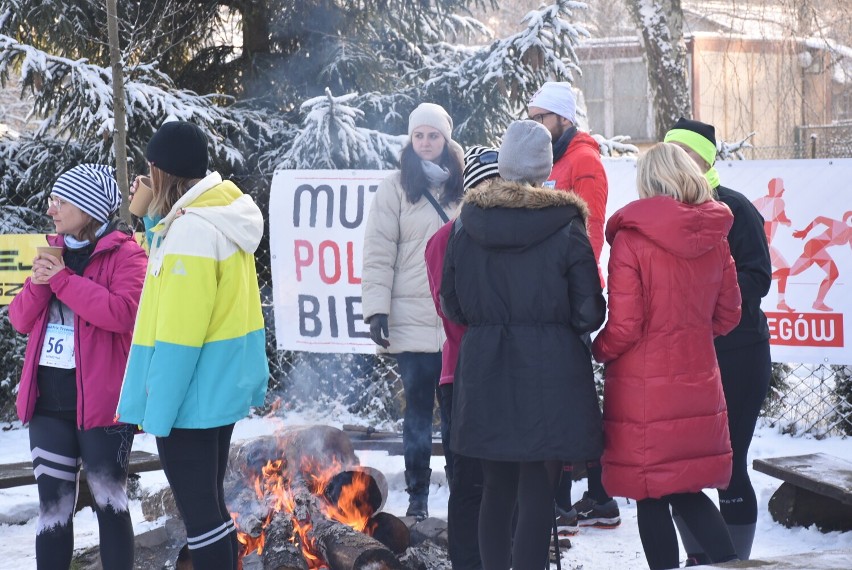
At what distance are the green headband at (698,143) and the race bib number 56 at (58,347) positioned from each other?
2634mm

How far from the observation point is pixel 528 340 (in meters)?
3.52

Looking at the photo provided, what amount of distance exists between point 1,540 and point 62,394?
2.14m

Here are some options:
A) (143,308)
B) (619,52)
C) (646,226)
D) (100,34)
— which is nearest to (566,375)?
(646,226)

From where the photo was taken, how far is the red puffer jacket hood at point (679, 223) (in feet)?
11.8

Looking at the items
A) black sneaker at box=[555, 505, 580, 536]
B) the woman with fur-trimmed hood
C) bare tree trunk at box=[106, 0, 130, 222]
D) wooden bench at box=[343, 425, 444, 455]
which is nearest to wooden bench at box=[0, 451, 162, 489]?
wooden bench at box=[343, 425, 444, 455]

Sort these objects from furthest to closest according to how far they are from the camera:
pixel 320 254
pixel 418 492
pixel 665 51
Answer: pixel 665 51
pixel 320 254
pixel 418 492

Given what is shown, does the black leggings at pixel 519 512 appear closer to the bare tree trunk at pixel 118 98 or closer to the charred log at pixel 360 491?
the charred log at pixel 360 491

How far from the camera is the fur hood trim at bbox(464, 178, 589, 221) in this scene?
3549 millimetres

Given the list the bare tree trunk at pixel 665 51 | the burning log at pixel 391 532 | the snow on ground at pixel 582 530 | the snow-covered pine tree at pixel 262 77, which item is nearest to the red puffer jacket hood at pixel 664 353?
the snow on ground at pixel 582 530

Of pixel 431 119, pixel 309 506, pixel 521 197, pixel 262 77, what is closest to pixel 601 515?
pixel 309 506

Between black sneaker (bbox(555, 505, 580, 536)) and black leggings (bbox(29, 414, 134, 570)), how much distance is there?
2.33 m

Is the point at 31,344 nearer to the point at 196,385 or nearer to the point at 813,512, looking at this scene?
the point at 196,385

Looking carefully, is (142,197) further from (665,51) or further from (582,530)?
(665,51)

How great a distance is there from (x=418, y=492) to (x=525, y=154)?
229cm
